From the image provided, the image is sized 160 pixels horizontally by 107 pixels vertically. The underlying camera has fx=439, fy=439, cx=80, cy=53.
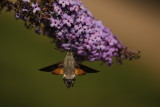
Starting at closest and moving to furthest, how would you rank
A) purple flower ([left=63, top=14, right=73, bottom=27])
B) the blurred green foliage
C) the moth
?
the moth, purple flower ([left=63, top=14, right=73, bottom=27]), the blurred green foliage

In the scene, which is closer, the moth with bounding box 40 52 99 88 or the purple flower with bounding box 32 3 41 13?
the moth with bounding box 40 52 99 88

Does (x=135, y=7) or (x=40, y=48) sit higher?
(x=135, y=7)

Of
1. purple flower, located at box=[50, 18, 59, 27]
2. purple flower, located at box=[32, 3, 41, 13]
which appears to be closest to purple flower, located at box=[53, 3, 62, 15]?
purple flower, located at box=[50, 18, 59, 27]

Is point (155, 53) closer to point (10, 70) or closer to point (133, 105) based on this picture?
point (133, 105)

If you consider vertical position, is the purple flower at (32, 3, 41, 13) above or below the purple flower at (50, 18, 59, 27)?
above

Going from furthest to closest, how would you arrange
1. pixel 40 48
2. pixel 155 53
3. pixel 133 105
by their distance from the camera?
pixel 155 53 → pixel 40 48 → pixel 133 105

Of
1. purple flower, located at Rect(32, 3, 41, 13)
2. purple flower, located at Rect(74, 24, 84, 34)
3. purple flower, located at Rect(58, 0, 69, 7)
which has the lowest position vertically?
purple flower, located at Rect(74, 24, 84, 34)

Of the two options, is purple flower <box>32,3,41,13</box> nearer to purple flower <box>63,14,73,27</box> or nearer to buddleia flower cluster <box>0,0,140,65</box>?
buddleia flower cluster <box>0,0,140,65</box>

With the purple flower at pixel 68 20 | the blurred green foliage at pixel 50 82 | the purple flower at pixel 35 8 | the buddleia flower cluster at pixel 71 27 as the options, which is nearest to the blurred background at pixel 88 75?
the blurred green foliage at pixel 50 82

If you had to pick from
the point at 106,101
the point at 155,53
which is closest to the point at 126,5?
the point at 155,53
